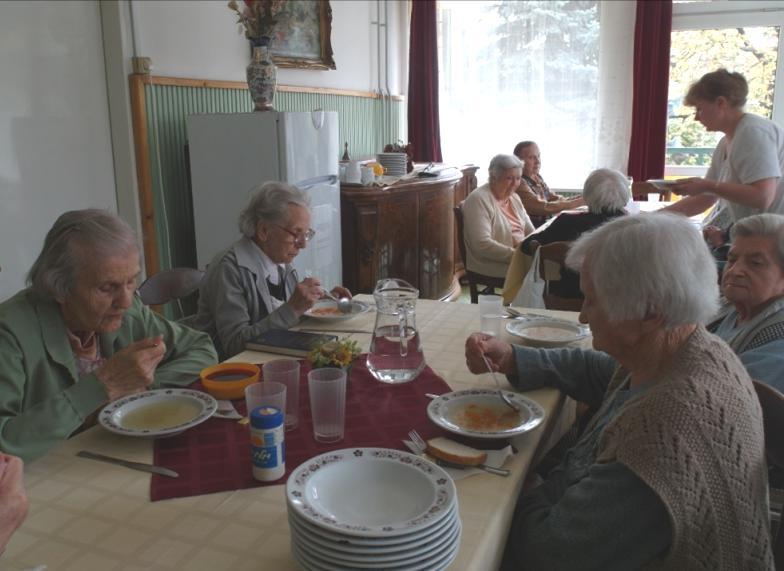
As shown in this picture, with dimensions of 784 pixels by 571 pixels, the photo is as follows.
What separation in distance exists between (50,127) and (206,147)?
739mm

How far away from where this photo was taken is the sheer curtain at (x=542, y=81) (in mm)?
5941

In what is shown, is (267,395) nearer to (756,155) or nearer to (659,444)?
(659,444)

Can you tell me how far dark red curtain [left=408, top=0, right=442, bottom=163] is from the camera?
6.37 meters

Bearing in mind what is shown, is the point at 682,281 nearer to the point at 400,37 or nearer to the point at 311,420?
the point at 311,420

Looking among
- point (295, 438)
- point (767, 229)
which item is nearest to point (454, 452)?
point (295, 438)

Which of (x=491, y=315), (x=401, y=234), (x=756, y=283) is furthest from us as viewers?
(x=401, y=234)

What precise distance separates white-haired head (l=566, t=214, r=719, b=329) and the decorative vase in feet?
9.02

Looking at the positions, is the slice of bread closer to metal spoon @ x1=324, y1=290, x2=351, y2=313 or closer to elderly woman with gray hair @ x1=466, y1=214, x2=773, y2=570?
elderly woman with gray hair @ x1=466, y1=214, x2=773, y2=570

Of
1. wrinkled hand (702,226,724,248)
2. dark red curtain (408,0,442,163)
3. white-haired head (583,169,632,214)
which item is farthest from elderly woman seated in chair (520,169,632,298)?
dark red curtain (408,0,442,163)

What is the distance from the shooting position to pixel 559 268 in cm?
320

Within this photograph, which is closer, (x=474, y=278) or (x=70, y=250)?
(x=70, y=250)

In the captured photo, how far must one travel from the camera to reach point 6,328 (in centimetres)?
141

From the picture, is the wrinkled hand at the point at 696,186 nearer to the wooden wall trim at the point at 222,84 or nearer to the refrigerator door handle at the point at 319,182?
the refrigerator door handle at the point at 319,182

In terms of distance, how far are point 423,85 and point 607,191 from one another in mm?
3614
